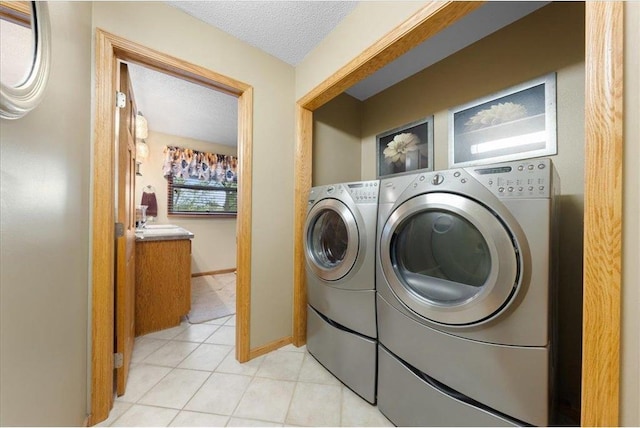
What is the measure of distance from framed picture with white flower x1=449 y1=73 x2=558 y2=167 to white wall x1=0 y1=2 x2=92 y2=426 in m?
2.13

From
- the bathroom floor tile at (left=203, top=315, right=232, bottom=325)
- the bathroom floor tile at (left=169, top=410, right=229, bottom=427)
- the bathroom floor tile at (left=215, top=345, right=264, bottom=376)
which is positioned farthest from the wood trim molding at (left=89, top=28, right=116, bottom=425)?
the bathroom floor tile at (left=203, top=315, right=232, bottom=325)

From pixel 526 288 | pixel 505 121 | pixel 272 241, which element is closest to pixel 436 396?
pixel 526 288

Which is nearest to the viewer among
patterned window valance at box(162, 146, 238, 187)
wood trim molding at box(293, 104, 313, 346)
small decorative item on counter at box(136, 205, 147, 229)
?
wood trim molding at box(293, 104, 313, 346)

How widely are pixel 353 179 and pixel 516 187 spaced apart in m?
1.60

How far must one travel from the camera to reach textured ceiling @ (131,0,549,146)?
131cm

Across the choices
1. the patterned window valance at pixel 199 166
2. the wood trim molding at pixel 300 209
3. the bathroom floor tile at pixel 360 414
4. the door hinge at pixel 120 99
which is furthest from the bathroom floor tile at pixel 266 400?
the patterned window valance at pixel 199 166

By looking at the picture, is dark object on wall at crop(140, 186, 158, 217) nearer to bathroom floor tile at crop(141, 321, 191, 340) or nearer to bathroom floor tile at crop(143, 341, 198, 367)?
bathroom floor tile at crop(141, 321, 191, 340)

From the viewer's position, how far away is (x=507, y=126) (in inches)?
55.1

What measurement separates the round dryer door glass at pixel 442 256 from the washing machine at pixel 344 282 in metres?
0.18

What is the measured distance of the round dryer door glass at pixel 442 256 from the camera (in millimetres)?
918

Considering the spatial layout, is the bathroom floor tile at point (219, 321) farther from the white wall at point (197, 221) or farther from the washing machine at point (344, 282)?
the white wall at point (197, 221)

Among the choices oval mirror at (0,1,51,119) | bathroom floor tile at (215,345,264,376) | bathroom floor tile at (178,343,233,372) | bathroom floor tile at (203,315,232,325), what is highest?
oval mirror at (0,1,51,119)

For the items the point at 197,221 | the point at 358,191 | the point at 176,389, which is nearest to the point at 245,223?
the point at 358,191

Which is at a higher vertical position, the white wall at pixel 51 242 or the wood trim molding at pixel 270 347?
the white wall at pixel 51 242
